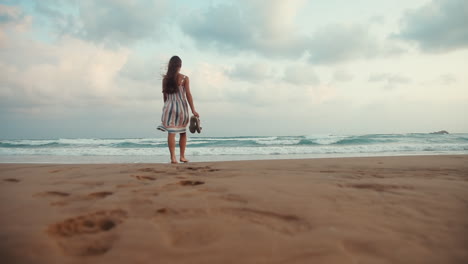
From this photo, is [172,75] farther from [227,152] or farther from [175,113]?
[227,152]

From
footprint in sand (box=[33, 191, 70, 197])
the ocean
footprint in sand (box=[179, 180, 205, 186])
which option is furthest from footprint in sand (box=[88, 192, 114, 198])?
the ocean

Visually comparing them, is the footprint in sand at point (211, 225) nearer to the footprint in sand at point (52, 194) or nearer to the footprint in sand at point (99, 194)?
the footprint in sand at point (99, 194)

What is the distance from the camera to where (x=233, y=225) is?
4.05 ft

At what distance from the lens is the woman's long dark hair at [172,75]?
16.0 feet

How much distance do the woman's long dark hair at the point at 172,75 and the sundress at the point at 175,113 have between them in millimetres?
111

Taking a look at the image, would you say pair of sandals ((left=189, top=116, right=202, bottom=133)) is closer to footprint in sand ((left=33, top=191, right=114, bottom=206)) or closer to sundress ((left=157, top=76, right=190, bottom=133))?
sundress ((left=157, top=76, right=190, bottom=133))

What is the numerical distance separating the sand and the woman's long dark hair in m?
3.21

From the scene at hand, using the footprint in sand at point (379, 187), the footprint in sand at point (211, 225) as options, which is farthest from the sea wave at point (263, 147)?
the footprint in sand at point (211, 225)

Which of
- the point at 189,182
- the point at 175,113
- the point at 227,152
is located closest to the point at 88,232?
the point at 189,182

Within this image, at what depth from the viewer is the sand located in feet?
3.20

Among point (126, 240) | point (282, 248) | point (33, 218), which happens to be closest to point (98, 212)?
point (33, 218)

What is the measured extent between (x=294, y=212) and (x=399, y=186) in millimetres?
1183

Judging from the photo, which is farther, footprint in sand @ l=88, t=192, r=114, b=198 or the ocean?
the ocean

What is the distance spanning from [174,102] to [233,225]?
404cm
